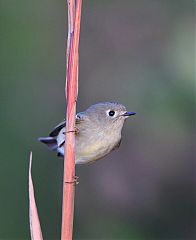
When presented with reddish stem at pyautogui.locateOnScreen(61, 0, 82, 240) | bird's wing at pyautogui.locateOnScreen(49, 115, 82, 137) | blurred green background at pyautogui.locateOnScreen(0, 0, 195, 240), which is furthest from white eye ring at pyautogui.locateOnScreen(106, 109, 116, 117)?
reddish stem at pyautogui.locateOnScreen(61, 0, 82, 240)

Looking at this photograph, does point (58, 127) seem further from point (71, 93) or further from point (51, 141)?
point (71, 93)

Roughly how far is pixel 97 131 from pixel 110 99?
1.58m

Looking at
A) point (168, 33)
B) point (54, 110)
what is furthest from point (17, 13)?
point (168, 33)

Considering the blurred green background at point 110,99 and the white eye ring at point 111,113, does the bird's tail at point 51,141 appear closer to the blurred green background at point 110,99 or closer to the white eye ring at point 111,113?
the white eye ring at point 111,113

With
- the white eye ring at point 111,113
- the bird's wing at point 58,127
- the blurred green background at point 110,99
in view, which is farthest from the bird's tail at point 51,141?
the blurred green background at point 110,99

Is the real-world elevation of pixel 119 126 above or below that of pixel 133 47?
below

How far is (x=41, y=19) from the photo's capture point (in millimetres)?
4418

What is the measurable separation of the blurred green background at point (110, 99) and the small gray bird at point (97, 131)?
748 mm

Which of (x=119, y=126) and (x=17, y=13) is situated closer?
(x=119, y=126)

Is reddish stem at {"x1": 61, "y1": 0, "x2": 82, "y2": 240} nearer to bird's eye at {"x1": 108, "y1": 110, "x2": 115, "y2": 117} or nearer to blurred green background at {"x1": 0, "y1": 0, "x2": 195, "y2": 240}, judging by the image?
bird's eye at {"x1": 108, "y1": 110, "x2": 115, "y2": 117}

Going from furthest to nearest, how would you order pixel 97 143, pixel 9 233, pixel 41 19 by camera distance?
pixel 41 19
pixel 9 233
pixel 97 143

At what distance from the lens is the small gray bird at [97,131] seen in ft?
9.18

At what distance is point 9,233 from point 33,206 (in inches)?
91.5

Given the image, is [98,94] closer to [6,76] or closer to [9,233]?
[6,76]
